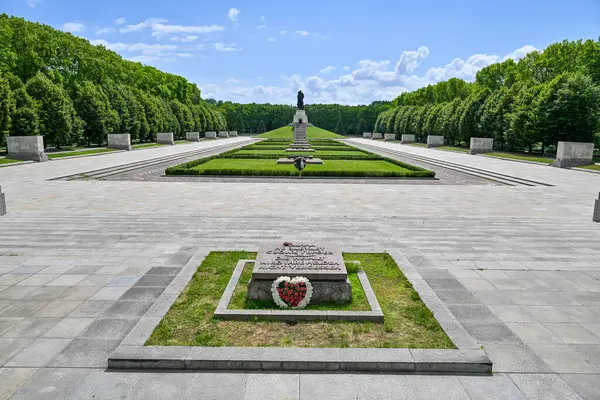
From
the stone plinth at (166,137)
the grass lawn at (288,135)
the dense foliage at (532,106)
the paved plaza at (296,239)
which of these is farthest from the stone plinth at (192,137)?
the paved plaza at (296,239)

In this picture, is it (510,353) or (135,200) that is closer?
(510,353)

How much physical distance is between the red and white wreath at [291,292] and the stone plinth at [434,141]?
6330cm

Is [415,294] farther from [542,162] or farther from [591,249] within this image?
[542,162]

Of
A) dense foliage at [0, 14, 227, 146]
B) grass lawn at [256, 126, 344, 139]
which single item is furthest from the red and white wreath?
grass lawn at [256, 126, 344, 139]

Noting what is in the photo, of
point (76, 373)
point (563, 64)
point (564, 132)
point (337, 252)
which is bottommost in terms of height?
point (76, 373)

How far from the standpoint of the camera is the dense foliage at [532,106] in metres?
39.6

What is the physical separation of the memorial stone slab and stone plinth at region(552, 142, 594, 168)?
33816 millimetres

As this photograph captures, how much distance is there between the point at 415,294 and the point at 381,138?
101847 millimetres

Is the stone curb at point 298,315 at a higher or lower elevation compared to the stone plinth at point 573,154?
lower

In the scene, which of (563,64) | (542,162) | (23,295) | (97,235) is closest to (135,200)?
(97,235)

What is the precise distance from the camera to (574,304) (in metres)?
7.07

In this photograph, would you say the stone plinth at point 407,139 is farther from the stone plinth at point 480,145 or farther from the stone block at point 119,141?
the stone block at point 119,141

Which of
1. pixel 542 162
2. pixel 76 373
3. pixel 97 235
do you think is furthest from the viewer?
pixel 542 162

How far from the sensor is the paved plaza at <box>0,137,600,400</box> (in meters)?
4.73
